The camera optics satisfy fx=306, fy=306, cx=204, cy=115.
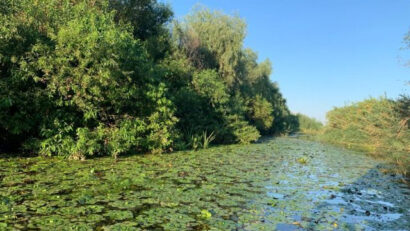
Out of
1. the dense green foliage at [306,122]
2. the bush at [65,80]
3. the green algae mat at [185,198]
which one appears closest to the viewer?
the green algae mat at [185,198]

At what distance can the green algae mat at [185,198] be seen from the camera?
4777 millimetres

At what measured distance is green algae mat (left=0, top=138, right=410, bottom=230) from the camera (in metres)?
4.78

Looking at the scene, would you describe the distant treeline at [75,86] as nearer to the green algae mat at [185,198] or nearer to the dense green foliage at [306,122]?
the green algae mat at [185,198]

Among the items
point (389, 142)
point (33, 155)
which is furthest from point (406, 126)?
point (33, 155)

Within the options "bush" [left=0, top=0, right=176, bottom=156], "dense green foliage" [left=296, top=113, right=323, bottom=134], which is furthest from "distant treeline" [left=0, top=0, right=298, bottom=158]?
"dense green foliage" [left=296, top=113, right=323, bottom=134]

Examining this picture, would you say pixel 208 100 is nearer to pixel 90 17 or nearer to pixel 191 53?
pixel 191 53

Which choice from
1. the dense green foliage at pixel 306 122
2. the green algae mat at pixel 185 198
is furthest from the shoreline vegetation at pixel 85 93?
the dense green foliage at pixel 306 122

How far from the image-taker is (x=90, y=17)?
10.4 metres

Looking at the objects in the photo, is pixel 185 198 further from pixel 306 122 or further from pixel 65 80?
pixel 306 122

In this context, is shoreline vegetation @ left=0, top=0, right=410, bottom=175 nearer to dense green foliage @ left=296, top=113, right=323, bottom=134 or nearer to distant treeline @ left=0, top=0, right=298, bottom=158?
distant treeline @ left=0, top=0, right=298, bottom=158

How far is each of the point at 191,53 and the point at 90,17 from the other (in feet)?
38.9

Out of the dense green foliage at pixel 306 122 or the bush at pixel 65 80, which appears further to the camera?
the dense green foliage at pixel 306 122

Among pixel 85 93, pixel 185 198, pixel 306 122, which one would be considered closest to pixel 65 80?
pixel 85 93

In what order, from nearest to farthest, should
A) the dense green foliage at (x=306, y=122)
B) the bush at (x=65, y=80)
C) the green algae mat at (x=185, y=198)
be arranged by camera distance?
the green algae mat at (x=185, y=198) < the bush at (x=65, y=80) < the dense green foliage at (x=306, y=122)
